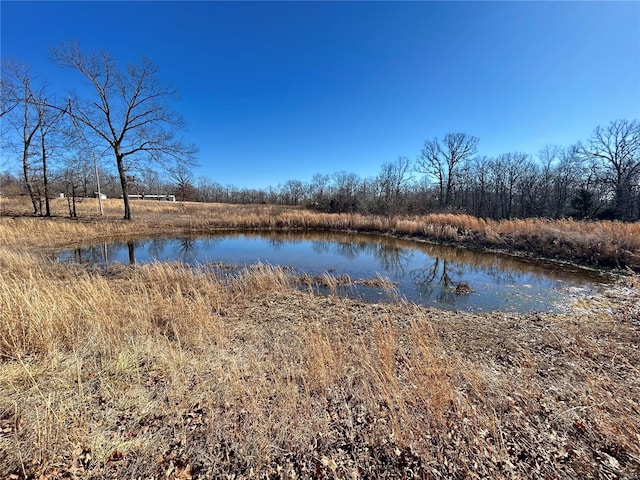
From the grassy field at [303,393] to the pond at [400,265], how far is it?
5.02ft

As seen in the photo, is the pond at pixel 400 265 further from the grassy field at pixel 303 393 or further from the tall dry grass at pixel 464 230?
the grassy field at pixel 303 393

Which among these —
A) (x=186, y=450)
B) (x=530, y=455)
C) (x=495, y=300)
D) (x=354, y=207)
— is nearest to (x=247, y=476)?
(x=186, y=450)

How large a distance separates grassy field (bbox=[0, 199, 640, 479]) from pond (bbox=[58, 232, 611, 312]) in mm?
1529

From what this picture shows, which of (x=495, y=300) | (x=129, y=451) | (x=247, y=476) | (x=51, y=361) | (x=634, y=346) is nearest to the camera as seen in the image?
(x=247, y=476)

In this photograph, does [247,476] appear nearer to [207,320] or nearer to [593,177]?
[207,320]

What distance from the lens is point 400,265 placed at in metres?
10.1

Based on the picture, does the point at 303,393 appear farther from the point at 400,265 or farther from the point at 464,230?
the point at 464,230

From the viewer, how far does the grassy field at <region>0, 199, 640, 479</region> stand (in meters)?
1.89

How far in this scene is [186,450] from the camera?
198cm

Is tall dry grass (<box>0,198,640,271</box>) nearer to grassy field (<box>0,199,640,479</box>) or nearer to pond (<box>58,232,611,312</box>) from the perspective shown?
pond (<box>58,232,611,312</box>)

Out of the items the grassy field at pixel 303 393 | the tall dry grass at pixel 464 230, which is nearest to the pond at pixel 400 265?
the tall dry grass at pixel 464 230

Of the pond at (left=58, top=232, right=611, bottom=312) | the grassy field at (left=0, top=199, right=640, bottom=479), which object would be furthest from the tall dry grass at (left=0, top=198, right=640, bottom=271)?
the grassy field at (left=0, top=199, right=640, bottom=479)

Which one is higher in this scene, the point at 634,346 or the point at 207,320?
the point at 207,320

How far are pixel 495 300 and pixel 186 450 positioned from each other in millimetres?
7038
